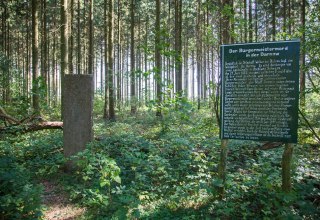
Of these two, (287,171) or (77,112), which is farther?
(77,112)

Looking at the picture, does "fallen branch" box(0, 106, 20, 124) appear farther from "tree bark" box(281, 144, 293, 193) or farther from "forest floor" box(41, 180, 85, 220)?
"tree bark" box(281, 144, 293, 193)

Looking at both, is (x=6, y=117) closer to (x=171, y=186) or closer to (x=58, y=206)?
(x=58, y=206)

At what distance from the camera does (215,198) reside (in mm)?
5223

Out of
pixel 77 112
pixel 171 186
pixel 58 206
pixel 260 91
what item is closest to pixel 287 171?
pixel 260 91

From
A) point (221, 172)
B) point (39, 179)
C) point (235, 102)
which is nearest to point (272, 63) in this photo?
point (235, 102)

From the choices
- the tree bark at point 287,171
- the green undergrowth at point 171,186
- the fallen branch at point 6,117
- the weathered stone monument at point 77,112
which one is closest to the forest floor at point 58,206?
the green undergrowth at point 171,186

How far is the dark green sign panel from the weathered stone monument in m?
3.69

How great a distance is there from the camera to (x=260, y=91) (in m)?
4.81

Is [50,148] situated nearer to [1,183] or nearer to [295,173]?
[1,183]

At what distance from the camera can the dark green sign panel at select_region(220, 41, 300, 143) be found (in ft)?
14.9

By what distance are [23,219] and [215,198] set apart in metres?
3.28

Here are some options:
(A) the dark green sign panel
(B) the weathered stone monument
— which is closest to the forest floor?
(B) the weathered stone monument

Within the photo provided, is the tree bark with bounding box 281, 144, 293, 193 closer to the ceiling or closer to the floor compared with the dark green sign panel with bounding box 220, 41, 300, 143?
closer to the floor

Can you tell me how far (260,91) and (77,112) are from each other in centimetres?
454
